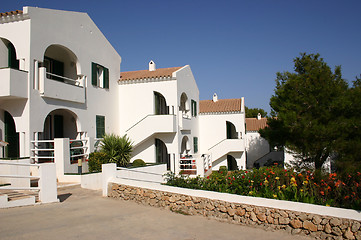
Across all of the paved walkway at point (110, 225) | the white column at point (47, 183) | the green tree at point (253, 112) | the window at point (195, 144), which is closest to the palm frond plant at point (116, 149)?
the white column at point (47, 183)

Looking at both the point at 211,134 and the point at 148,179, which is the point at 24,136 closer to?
the point at 148,179

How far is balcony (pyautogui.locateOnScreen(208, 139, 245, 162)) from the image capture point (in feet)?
79.9

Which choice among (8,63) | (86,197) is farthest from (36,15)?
(86,197)

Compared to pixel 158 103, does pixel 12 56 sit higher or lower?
higher

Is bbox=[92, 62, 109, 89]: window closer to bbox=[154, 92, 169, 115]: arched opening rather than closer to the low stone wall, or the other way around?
bbox=[154, 92, 169, 115]: arched opening

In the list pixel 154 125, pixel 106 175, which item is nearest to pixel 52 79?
pixel 154 125

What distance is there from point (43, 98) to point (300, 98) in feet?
38.9

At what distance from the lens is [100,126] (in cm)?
1683

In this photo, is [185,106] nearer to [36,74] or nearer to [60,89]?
[60,89]

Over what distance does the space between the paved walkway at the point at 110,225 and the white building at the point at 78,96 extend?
504 cm

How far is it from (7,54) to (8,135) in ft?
12.0

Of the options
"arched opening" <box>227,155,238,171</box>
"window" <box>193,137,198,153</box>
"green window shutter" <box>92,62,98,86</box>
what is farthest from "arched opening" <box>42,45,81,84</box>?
"arched opening" <box>227,155,238,171</box>

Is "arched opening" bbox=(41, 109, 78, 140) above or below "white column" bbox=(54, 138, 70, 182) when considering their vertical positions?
above

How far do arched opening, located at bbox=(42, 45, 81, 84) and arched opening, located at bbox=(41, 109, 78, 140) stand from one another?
77.8 inches
